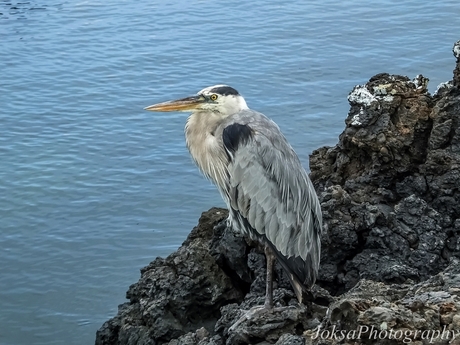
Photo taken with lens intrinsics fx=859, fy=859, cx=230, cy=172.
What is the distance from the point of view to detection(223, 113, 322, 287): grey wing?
21.5ft

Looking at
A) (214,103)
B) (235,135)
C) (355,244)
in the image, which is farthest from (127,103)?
(355,244)

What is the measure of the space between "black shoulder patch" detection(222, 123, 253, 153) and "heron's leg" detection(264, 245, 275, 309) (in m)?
0.84

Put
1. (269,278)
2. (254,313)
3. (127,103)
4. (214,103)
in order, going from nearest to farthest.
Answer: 1. (254,313)
2. (269,278)
3. (214,103)
4. (127,103)

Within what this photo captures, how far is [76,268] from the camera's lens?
10.9 meters

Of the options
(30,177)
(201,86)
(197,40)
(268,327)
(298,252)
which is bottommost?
(268,327)

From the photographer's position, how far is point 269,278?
6.39 meters

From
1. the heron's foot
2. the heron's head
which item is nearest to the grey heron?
the heron's head

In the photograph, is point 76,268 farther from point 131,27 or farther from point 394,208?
point 131,27

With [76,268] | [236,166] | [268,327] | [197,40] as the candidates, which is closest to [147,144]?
[76,268]

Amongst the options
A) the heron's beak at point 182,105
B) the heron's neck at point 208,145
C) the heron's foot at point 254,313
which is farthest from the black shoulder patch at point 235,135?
the heron's foot at point 254,313

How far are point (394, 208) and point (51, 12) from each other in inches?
528

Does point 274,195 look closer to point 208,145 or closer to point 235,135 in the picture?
point 235,135

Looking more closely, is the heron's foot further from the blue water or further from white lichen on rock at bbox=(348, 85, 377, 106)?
the blue water

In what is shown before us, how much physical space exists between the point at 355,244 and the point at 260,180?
903 mm
